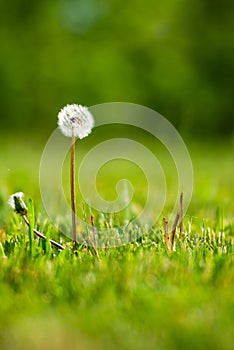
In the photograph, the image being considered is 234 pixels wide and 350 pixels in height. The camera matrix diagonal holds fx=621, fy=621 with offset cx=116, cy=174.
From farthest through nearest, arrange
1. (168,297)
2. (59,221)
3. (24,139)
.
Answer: (24,139) < (59,221) < (168,297)

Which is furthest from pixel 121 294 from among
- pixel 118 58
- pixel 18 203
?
pixel 118 58

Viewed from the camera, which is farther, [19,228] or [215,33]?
[215,33]

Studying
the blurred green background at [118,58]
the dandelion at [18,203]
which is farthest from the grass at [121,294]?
the blurred green background at [118,58]

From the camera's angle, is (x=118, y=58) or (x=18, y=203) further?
(x=118, y=58)

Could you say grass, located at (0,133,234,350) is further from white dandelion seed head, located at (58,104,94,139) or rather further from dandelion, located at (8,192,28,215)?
white dandelion seed head, located at (58,104,94,139)

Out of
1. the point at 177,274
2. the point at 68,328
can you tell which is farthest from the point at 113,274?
the point at 68,328

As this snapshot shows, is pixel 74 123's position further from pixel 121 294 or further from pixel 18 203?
pixel 121 294

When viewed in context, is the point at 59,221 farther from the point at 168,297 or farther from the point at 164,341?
the point at 164,341

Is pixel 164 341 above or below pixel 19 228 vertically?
below
